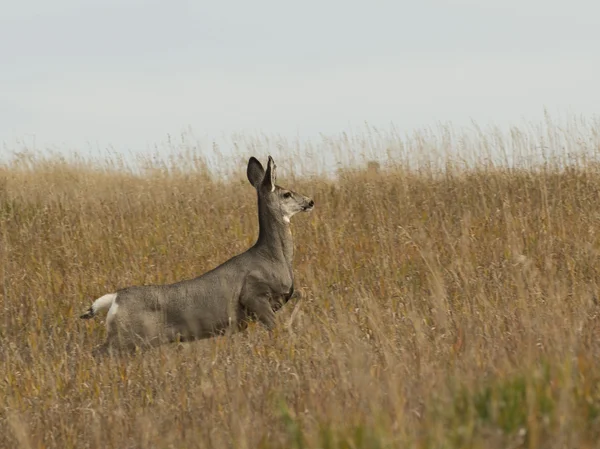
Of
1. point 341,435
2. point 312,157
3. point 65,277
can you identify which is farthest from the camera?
point 312,157

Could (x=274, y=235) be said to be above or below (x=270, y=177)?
below

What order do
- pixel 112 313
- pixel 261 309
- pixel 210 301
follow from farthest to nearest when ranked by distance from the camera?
pixel 261 309, pixel 210 301, pixel 112 313

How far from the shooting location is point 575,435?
339 centimetres

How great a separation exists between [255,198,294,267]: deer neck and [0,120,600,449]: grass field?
1.22ft

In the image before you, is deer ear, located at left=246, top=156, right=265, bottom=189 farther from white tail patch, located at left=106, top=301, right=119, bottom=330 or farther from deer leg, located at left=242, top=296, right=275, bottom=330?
white tail patch, located at left=106, top=301, right=119, bottom=330

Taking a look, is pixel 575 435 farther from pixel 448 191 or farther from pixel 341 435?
pixel 448 191

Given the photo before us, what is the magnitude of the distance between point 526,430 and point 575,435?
27cm

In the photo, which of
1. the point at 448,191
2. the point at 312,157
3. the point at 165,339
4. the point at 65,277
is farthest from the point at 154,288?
the point at 312,157

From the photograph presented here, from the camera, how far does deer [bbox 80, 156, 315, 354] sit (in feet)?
23.8

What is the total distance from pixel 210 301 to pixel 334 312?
1.14 metres

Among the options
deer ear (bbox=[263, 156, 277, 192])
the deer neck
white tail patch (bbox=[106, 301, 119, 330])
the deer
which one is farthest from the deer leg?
deer ear (bbox=[263, 156, 277, 192])

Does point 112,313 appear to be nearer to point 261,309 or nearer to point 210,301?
point 210,301

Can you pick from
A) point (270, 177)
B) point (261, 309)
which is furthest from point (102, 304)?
point (270, 177)

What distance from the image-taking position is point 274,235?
831 cm
